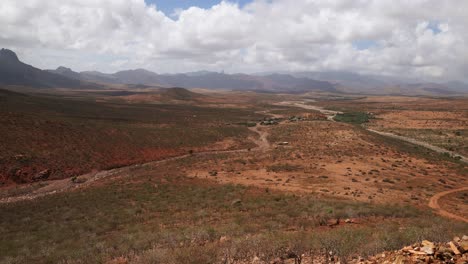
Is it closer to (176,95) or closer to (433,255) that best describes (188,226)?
(433,255)

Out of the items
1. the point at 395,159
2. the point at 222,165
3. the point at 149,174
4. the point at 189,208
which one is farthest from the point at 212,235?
the point at 395,159

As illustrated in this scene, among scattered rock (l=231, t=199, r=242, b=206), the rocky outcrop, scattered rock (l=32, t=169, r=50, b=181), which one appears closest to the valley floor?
scattered rock (l=231, t=199, r=242, b=206)

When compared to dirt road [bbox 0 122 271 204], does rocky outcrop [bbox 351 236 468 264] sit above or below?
above

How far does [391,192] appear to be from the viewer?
2262 centimetres

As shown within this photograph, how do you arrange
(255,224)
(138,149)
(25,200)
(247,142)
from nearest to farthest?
1. (255,224)
2. (25,200)
3. (138,149)
4. (247,142)

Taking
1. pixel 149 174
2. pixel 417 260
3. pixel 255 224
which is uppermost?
pixel 417 260

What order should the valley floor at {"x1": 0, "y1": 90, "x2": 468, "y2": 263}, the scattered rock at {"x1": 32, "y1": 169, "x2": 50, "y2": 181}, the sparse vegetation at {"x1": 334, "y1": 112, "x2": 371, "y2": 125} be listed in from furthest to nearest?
the sparse vegetation at {"x1": 334, "y1": 112, "x2": 371, "y2": 125}, the scattered rock at {"x1": 32, "y1": 169, "x2": 50, "y2": 181}, the valley floor at {"x1": 0, "y1": 90, "x2": 468, "y2": 263}

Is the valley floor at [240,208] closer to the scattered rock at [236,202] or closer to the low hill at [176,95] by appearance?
the scattered rock at [236,202]

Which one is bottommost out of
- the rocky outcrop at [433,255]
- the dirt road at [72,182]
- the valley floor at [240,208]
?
the dirt road at [72,182]

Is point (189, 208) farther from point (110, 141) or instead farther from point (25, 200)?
point (110, 141)

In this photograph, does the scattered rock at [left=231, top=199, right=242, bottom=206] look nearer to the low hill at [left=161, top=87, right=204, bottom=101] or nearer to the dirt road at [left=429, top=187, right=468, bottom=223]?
the dirt road at [left=429, top=187, right=468, bottom=223]

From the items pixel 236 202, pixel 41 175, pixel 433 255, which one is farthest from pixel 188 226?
pixel 41 175

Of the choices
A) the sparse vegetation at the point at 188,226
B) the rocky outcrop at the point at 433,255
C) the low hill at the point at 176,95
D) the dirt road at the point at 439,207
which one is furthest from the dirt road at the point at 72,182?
the low hill at the point at 176,95

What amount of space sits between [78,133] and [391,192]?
1561 inches
